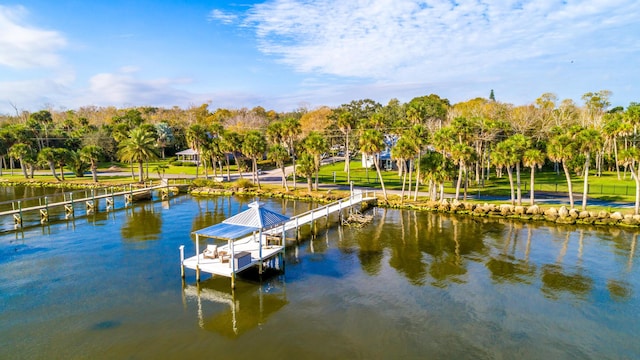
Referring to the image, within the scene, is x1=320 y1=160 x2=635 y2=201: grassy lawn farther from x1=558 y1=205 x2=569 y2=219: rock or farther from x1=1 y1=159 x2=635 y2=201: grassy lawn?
x1=558 y1=205 x2=569 y2=219: rock

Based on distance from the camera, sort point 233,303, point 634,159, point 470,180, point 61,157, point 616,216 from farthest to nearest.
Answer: point 61,157
point 470,180
point 634,159
point 616,216
point 233,303

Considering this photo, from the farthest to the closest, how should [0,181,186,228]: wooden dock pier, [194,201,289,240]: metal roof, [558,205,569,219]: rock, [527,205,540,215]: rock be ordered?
[0,181,186,228]: wooden dock pier → [527,205,540,215]: rock → [558,205,569,219]: rock → [194,201,289,240]: metal roof

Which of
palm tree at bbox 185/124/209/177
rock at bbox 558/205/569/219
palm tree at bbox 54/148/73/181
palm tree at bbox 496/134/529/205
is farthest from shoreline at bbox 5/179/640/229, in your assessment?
palm tree at bbox 54/148/73/181

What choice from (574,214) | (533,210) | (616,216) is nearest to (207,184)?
(533,210)

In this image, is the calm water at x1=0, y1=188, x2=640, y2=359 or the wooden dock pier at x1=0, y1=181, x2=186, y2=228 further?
the wooden dock pier at x1=0, y1=181, x2=186, y2=228

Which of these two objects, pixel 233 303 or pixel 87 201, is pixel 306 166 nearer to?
pixel 87 201

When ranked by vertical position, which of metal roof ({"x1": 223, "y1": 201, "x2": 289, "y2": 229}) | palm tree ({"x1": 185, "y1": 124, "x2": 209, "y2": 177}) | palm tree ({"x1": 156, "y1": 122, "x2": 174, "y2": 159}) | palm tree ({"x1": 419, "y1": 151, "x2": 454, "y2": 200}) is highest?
palm tree ({"x1": 156, "y1": 122, "x2": 174, "y2": 159})

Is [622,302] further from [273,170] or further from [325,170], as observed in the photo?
[273,170]

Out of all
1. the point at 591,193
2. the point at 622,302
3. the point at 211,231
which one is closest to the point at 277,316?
the point at 211,231
